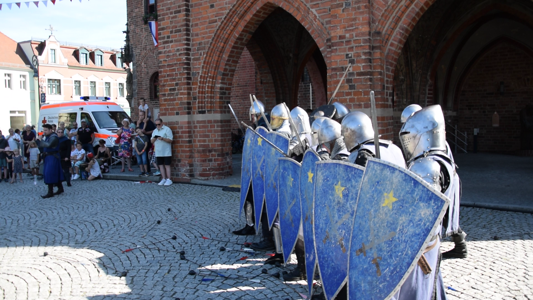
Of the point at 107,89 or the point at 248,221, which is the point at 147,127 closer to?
the point at 248,221

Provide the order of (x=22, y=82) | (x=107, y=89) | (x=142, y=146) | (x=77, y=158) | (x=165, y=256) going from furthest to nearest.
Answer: (x=107, y=89), (x=22, y=82), (x=77, y=158), (x=142, y=146), (x=165, y=256)

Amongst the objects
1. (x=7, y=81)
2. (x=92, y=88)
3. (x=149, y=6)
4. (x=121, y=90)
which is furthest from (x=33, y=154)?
(x=121, y=90)

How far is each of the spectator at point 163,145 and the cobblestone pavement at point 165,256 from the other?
224 centimetres

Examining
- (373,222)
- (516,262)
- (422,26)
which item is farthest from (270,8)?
(373,222)

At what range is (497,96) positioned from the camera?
47.7ft

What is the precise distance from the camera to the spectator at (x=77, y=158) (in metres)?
12.1

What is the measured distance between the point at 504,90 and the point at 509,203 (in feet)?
30.5

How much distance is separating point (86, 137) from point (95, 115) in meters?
1.59

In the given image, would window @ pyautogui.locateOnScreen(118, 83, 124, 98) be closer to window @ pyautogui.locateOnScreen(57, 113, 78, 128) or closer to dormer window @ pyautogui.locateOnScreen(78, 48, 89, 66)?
dormer window @ pyautogui.locateOnScreen(78, 48, 89, 66)

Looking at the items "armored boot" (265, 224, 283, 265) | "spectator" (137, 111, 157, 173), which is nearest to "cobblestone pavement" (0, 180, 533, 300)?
"armored boot" (265, 224, 283, 265)

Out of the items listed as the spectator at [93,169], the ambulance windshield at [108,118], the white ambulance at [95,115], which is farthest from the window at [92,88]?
the spectator at [93,169]

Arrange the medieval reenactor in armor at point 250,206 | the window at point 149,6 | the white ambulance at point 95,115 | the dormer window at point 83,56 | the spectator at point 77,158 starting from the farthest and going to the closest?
the dormer window at point 83,56
the window at point 149,6
the white ambulance at point 95,115
the spectator at point 77,158
the medieval reenactor in armor at point 250,206

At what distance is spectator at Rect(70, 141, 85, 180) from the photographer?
39.7 feet

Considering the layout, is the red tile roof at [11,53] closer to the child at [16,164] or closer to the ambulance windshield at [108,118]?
the ambulance windshield at [108,118]
